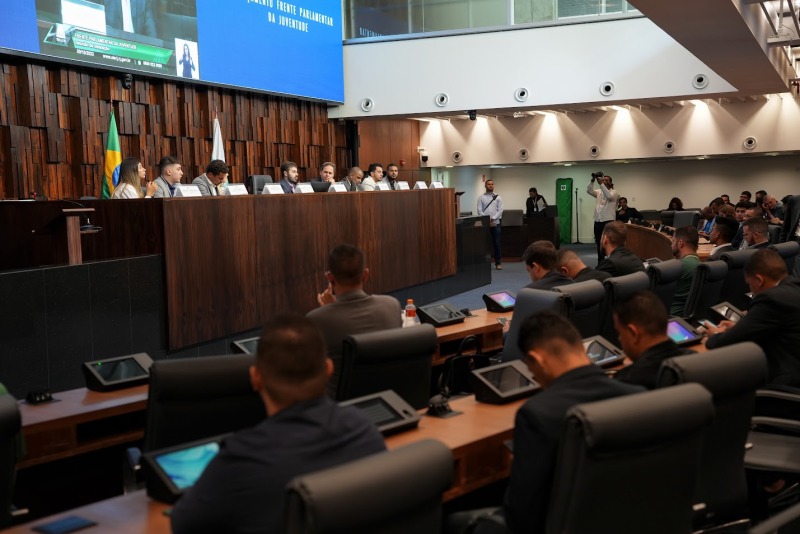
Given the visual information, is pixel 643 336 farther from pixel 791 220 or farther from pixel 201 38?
pixel 201 38

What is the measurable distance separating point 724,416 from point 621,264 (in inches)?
138

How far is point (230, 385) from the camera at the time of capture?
279cm

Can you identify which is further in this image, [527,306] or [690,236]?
[690,236]

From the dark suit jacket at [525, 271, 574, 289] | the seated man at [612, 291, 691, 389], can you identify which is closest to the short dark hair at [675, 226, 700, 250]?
the dark suit jacket at [525, 271, 574, 289]

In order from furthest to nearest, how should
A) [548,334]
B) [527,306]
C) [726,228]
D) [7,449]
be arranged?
[726,228] → [527,306] → [548,334] → [7,449]

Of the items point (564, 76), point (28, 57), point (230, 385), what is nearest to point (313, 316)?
point (230, 385)

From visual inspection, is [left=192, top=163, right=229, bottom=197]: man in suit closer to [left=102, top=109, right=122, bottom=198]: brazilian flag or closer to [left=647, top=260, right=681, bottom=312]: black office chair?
[left=102, top=109, right=122, bottom=198]: brazilian flag

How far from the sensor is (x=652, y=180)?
19219 millimetres

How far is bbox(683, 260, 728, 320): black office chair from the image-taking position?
6020 mm

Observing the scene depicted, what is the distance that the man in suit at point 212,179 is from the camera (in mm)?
8125

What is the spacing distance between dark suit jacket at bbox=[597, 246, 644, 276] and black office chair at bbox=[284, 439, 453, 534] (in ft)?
15.1

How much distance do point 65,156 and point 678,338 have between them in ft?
24.3

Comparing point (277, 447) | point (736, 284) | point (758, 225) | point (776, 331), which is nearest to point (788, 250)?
point (758, 225)

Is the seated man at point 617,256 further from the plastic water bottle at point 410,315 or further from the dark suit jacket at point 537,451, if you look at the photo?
the dark suit jacket at point 537,451
